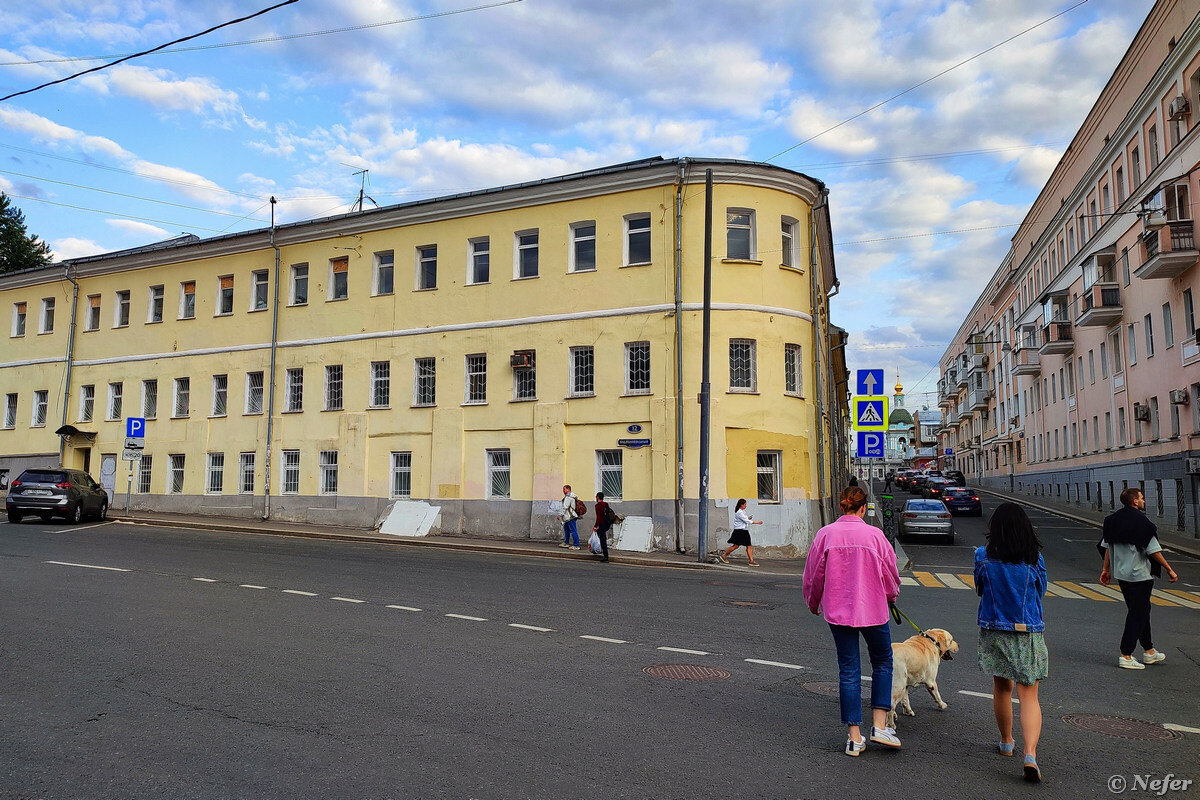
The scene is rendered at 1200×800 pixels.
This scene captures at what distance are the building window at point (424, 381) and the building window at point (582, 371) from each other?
4.78 metres

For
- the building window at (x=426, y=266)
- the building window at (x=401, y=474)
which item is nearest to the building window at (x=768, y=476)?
the building window at (x=401, y=474)

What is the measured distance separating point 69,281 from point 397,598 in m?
30.0

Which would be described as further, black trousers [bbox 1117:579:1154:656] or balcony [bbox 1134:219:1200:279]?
balcony [bbox 1134:219:1200:279]

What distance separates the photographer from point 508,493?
1002 inches

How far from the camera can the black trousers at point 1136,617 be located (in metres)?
8.96

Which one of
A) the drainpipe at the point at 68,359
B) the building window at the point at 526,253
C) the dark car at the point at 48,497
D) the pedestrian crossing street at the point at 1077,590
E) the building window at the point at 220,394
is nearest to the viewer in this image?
the pedestrian crossing street at the point at 1077,590

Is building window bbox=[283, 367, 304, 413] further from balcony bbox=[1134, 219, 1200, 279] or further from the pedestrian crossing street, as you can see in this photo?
balcony bbox=[1134, 219, 1200, 279]

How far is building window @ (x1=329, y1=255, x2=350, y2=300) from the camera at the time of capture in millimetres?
28831

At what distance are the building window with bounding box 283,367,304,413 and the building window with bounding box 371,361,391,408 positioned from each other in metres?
3.13

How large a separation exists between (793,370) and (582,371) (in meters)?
5.94

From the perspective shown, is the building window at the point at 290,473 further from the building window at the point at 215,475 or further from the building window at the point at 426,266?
the building window at the point at 426,266

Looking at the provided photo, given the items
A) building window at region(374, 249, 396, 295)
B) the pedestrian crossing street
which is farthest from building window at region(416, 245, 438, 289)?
the pedestrian crossing street

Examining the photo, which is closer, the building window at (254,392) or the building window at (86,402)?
the building window at (254,392)

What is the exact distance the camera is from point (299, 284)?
29938 mm
